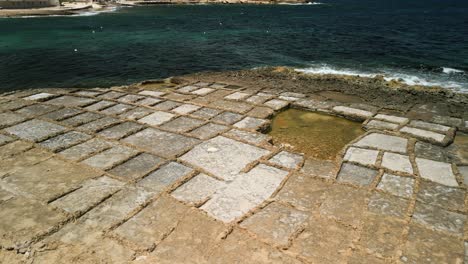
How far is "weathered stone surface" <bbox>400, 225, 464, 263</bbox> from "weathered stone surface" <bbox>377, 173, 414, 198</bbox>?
1097 millimetres

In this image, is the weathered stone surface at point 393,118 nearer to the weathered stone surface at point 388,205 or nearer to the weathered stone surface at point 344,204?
the weathered stone surface at point 388,205

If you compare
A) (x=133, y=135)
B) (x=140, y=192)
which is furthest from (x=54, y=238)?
(x=133, y=135)

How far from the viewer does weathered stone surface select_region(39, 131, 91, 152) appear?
861cm

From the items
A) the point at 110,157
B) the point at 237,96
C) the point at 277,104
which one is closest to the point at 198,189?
the point at 110,157

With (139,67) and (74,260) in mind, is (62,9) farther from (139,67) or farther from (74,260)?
(74,260)

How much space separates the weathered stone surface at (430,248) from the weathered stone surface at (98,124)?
829 centimetres

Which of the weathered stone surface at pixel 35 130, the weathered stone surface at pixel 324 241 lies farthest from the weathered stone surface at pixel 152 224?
the weathered stone surface at pixel 35 130

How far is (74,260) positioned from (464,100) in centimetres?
1493

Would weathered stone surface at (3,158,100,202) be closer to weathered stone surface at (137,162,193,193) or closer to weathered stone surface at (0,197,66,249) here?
weathered stone surface at (0,197,66,249)

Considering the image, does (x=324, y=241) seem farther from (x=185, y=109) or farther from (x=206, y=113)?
(x=185, y=109)

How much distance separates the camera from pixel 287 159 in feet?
26.4

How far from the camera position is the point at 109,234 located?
562cm

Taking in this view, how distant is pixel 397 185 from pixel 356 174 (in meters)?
0.86

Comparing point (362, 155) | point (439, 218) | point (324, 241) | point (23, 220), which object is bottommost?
point (23, 220)
